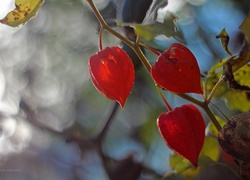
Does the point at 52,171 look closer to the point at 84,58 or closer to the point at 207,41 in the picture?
the point at 84,58

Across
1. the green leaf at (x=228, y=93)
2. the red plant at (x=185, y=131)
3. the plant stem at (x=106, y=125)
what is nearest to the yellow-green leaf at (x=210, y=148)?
the green leaf at (x=228, y=93)

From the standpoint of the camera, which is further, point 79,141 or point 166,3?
point 79,141

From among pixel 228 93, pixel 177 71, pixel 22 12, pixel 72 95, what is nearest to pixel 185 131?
pixel 177 71

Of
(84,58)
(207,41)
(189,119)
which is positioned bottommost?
(84,58)

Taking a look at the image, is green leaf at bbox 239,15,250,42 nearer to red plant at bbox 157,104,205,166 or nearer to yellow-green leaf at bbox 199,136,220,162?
red plant at bbox 157,104,205,166

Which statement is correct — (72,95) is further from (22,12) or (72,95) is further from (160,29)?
(160,29)

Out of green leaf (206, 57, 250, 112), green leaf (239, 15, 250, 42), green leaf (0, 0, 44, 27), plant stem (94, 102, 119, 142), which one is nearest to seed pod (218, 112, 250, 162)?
green leaf (239, 15, 250, 42)

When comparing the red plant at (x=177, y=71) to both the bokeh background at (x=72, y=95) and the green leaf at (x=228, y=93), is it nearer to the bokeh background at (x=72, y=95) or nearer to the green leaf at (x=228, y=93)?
the green leaf at (x=228, y=93)

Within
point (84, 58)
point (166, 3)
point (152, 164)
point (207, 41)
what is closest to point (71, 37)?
point (84, 58)
